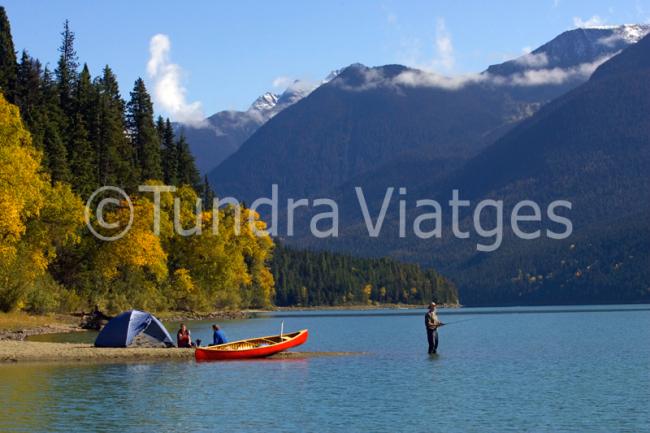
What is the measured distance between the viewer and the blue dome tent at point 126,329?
66.0m

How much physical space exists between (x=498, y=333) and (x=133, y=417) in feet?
242

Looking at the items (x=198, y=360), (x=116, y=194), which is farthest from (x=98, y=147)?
(x=198, y=360)

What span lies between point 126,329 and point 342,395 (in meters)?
23.4

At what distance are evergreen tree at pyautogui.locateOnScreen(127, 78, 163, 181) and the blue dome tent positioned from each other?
65.9 meters

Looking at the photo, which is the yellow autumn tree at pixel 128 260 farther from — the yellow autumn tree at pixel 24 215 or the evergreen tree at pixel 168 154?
the evergreen tree at pixel 168 154

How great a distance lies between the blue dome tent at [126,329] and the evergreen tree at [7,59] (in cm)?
5415

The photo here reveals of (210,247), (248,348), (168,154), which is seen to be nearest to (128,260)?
(210,247)

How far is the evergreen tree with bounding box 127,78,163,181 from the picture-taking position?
5300 inches

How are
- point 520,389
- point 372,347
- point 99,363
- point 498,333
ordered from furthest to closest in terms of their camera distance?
point 498,333 < point 372,347 < point 99,363 < point 520,389

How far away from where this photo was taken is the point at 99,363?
200 ft

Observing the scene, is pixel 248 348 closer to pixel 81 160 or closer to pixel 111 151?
pixel 81 160

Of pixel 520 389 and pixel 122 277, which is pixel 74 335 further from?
pixel 520 389

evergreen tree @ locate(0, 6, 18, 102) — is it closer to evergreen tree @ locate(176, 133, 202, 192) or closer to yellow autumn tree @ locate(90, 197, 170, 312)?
yellow autumn tree @ locate(90, 197, 170, 312)

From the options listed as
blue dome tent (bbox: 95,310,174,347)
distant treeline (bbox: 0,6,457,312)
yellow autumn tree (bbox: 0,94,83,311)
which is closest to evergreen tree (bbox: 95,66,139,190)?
distant treeline (bbox: 0,6,457,312)
